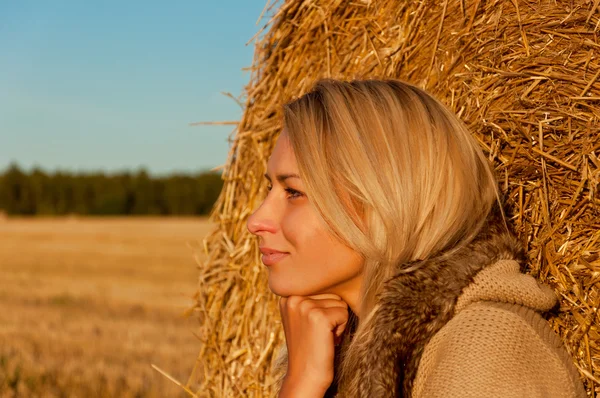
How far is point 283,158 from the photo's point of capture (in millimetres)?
2492

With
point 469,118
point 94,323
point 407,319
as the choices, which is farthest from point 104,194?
point 407,319

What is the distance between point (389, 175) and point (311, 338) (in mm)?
583

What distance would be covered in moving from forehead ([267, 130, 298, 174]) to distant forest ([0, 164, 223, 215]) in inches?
1706

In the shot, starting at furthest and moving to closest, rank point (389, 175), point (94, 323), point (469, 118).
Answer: point (94, 323), point (469, 118), point (389, 175)

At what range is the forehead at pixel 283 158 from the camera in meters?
2.45

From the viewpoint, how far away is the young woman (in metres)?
1.98

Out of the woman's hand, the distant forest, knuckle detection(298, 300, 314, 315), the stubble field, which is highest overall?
knuckle detection(298, 300, 314, 315)

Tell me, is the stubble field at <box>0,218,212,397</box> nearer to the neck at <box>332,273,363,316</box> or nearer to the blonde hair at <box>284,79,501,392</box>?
the neck at <box>332,273,363,316</box>

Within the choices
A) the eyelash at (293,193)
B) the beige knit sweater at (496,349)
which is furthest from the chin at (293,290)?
the beige knit sweater at (496,349)

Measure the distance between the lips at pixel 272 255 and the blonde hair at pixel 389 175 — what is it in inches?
8.4

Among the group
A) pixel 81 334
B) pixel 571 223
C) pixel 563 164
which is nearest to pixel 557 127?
pixel 563 164

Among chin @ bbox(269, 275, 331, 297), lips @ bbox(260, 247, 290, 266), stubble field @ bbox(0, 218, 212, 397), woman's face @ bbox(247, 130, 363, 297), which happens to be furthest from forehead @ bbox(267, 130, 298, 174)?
stubble field @ bbox(0, 218, 212, 397)

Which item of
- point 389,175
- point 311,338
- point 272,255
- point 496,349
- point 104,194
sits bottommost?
point 104,194

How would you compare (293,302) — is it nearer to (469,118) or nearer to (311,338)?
(311,338)
